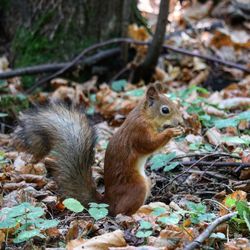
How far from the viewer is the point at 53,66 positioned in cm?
495

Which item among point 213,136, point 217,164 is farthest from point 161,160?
point 213,136

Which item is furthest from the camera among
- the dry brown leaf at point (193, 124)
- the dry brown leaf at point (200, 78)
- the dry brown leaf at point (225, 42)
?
the dry brown leaf at point (225, 42)

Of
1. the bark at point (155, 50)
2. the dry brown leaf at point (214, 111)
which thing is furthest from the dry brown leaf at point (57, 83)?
the dry brown leaf at point (214, 111)

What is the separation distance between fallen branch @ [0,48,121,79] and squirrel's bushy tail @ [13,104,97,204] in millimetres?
1588

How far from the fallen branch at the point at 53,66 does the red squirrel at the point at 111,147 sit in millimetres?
1723

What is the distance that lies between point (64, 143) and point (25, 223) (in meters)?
0.74

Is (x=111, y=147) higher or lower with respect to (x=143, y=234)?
higher

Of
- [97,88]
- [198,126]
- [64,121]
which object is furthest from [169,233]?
[97,88]

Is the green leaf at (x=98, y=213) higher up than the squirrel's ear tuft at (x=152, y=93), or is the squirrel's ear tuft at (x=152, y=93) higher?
the squirrel's ear tuft at (x=152, y=93)

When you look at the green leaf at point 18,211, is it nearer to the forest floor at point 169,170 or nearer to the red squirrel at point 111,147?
the forest floor at point 169,170

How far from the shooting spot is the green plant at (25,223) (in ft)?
Answer: 6.96

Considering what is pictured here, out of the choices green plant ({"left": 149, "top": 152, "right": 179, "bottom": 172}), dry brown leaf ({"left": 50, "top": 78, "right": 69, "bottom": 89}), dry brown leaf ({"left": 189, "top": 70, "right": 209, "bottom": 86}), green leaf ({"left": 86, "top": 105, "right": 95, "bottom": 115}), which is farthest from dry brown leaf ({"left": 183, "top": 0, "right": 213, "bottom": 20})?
green plant ({"left": 149, "top": 152, "right": 179, "bottom": 172})

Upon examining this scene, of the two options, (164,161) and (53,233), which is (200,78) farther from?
(53,233)

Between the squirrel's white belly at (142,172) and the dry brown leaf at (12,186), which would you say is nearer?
the squirrel's white belly at (142,172)
